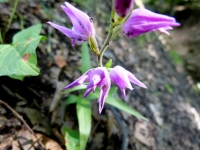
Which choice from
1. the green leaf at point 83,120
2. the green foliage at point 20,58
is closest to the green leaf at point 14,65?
the green foliage at point 20,58

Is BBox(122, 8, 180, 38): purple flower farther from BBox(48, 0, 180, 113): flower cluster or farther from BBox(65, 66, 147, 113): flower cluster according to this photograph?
BBox(65, 66, 147, 113): flower cluster


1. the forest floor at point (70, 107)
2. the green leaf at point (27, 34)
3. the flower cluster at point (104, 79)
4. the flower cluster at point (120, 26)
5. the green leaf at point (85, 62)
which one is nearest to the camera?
the flower cluster at point (120, 26)

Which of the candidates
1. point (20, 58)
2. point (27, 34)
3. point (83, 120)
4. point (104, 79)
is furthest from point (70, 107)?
point (104, 79)

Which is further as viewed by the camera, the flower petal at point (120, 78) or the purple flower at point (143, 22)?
the flower petal at point (120, 78)

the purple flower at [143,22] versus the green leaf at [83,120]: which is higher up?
the purple flower at [143,22]

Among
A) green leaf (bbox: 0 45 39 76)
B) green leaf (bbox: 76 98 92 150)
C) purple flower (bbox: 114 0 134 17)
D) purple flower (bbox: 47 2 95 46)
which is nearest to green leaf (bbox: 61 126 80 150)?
green leaf (bbox: 76 98 92 150)

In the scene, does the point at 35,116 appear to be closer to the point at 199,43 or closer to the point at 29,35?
the point at 29,35

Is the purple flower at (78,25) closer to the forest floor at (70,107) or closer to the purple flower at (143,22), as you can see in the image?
the purple flower at (143,22)

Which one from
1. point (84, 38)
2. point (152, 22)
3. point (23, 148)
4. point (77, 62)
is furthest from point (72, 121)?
point (152, 22)
